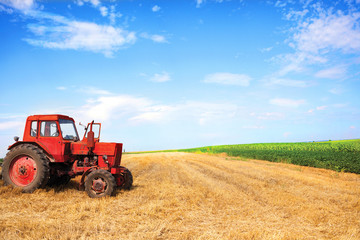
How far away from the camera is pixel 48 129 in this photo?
866 centimetres

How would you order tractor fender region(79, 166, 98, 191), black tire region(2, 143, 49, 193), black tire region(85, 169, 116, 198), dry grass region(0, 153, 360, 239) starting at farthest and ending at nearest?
1. tractor fender region(79, 166, 98, 191)
2. black tire region(2, 143, 49, 193)
3. black tire region(85, 169, 116, 198)
4. dry grass region(0, 153, 360, 239)

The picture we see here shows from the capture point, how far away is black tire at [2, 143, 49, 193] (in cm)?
787

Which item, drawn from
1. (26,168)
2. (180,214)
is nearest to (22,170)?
(26,168)

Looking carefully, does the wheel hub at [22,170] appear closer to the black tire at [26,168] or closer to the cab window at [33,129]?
the black tire at [26,168]

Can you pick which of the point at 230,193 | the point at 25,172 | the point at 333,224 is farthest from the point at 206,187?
the point at 25,172

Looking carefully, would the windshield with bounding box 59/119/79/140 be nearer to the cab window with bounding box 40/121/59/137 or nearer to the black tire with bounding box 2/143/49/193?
the cab window with bounding box 40/121/59/137

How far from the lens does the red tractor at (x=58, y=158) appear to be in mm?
7863

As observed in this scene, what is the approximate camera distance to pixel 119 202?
6.91 meters

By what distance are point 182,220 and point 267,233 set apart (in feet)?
6.02

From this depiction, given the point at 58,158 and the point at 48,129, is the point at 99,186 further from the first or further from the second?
the point at 48,129

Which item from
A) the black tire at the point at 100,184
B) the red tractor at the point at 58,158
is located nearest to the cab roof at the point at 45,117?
the red tractor at the point at 58,158

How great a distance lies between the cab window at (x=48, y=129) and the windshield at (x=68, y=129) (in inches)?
9.0

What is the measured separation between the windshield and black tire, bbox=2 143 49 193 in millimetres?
959

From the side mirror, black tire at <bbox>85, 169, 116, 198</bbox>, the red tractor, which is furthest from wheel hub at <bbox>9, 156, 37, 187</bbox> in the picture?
black tire at <bbox>85, 169, 116, 198</bbox>
